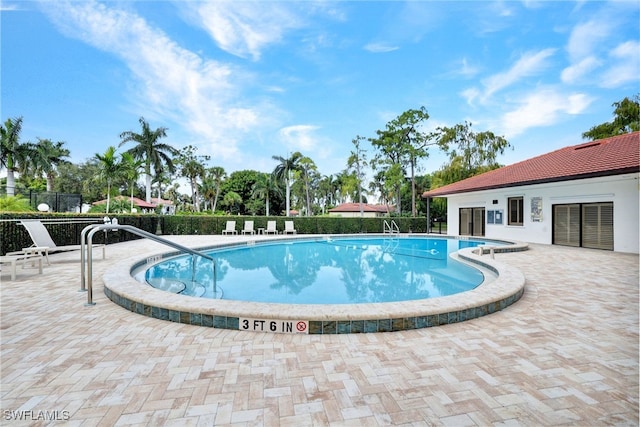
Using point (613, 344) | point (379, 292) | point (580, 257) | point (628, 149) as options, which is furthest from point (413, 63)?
point (613, 344)

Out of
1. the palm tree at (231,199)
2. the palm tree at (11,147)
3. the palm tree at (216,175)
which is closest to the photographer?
the palm tree at (11,147)

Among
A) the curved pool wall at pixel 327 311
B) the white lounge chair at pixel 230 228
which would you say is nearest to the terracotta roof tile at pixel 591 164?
the curved pool wall at pixel 327 311

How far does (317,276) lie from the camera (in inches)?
345

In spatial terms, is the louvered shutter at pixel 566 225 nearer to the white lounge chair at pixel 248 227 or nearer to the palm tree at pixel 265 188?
the white lounge chair at pixel 248 227

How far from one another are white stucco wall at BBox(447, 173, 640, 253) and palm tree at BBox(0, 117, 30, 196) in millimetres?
33908

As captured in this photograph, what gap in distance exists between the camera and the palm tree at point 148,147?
29.5 m

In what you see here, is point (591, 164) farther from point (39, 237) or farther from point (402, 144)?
point (39, 237)

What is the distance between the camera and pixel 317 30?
1411cm

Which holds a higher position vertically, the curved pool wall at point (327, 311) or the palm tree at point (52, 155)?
the palm tree at point (52, 155)

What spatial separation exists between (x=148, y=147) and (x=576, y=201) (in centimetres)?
3208

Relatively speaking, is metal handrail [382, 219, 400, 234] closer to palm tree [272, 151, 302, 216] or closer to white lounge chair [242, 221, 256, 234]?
white lounge chair [242, 221, 256, 234]

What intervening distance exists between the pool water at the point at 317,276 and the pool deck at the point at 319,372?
8.28ft

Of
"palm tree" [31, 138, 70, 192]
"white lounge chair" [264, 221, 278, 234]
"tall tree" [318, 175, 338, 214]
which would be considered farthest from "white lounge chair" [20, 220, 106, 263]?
"tall tree" [318, 175, 338, 214]

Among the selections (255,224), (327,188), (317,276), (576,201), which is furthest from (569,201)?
(327,188)
